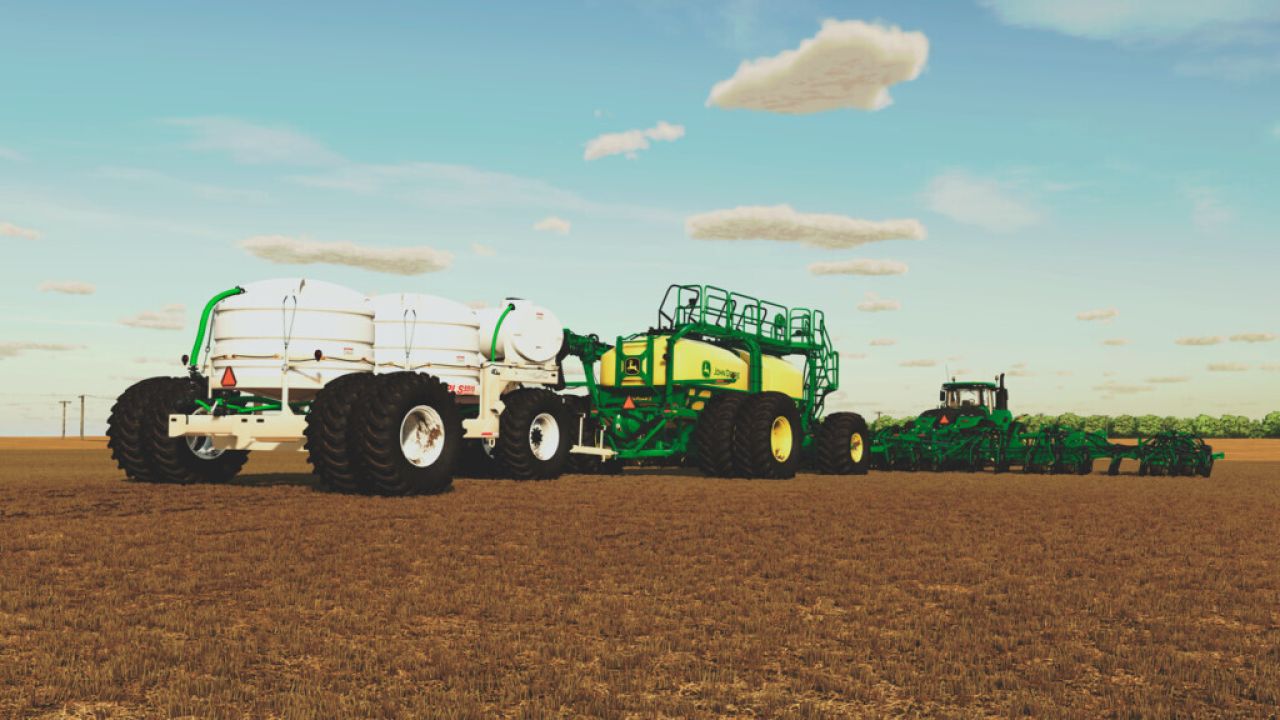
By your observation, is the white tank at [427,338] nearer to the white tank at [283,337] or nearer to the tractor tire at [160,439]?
the white tank at [283,337]

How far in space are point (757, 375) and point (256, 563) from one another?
603 inches

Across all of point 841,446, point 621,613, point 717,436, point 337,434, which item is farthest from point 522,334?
point 621,613

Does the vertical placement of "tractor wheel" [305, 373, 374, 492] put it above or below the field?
above

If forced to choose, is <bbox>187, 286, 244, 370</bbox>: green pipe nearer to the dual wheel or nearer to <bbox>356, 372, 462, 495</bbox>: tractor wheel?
<bbox>356, 372, 462, 495</bbox>: tractor wheel

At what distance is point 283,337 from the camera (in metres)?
14.7

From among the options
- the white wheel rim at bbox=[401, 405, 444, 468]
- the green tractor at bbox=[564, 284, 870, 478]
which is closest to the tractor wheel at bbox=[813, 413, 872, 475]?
the green tractor at bbox=[564, 284, 870, 478]

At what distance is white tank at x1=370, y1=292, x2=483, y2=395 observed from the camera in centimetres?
1645

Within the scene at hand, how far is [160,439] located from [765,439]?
34.2 feet

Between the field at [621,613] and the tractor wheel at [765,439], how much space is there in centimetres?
688

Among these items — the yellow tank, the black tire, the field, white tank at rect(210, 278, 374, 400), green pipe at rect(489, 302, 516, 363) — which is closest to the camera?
the field

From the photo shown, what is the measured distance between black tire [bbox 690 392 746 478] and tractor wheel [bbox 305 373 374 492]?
25.9ft

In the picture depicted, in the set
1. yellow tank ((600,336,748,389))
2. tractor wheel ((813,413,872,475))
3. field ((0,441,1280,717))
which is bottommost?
field ((0,441,1280,717))

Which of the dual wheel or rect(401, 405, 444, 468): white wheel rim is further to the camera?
the dual wheel

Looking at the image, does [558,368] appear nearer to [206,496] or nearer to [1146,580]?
[206,496]
